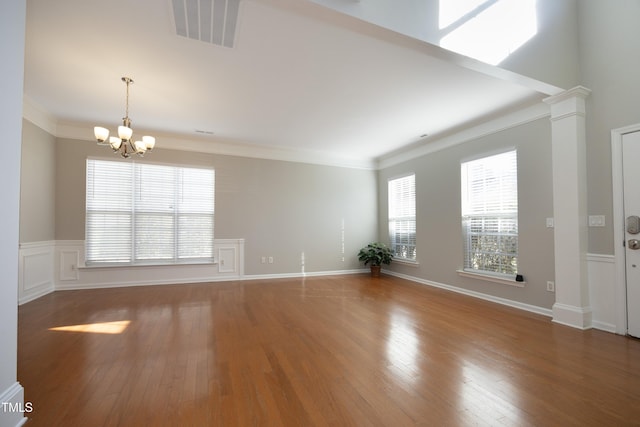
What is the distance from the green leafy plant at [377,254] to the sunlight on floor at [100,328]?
183 inches

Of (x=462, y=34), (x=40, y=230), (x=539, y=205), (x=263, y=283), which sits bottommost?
(x=263, y=283)

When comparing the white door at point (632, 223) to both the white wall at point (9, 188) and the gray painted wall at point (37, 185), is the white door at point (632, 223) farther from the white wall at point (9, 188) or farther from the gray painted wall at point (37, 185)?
the gray painted wall at point (37, 185)

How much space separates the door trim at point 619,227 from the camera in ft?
9.55

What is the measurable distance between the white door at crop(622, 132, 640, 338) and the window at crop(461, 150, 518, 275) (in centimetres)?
113

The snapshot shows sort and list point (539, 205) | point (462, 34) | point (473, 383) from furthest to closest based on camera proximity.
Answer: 1. point (539, 205)
2. point (462, 34)
3. point (473, 383)

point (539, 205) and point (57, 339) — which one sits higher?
point (539, 205)

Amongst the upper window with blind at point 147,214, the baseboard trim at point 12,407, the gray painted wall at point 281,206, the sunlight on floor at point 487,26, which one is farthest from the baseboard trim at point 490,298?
the baseboard trim at point 12,407

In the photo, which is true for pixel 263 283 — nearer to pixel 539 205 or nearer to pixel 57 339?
pixel 57 339

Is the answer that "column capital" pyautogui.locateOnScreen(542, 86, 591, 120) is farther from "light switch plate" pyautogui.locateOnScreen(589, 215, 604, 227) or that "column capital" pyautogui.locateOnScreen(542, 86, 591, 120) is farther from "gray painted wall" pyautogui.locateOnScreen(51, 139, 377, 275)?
"gray painted wall" pyautogui.locateOnScreen(51, 139, 377, 275)

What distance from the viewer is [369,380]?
79.7 inches

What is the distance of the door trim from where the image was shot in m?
2.91

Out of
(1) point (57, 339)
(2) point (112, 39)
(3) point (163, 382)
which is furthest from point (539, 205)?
(1) point (57, 339)

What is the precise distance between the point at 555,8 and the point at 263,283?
587cm

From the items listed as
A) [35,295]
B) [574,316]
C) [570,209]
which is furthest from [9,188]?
[574,316]
